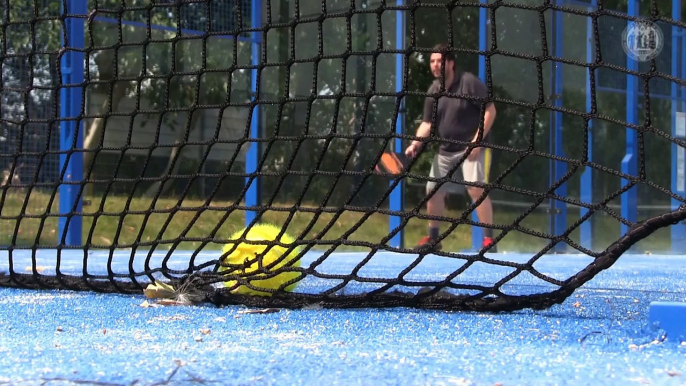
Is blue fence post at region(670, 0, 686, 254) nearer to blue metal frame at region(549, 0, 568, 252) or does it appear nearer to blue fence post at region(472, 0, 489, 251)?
blue metal frame at region(549, 0, 568, 252)

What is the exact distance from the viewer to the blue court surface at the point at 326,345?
37.8 inches

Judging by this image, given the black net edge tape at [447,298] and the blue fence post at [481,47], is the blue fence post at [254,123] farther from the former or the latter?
the black net edge tape at [447,298]

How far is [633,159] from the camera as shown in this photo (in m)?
5.23

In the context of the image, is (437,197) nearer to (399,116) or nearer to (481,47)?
(399,116)

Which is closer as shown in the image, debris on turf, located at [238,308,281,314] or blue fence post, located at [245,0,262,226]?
debris on turf, located at [238,308,281,314]

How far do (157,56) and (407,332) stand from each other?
386 cm

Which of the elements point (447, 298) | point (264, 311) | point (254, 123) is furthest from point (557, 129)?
point (264, 311)

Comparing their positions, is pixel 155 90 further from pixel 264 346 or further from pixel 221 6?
pixel 264 346

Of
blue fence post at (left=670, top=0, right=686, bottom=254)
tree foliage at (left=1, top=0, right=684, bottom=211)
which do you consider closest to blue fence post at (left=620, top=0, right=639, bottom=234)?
tree foliage at (left=1, top=0, right=684, bottom=211)

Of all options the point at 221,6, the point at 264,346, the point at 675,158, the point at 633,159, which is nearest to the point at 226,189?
the point at 221,6

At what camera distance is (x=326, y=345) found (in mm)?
1189

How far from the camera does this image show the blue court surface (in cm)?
96

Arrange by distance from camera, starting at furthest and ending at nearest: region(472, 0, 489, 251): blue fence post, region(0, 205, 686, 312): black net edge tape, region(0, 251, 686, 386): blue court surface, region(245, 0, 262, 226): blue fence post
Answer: region(472, 0, 489, 251): blue fence post < region(245, 0, 262, 226): blue fence post < region(0, 205, 686, 312): black net edge tape < region(0, 251, 686, 386): blue court surface

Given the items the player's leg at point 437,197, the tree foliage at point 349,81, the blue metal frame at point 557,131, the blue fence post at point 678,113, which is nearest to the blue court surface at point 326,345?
the player's leg at point 437,197
